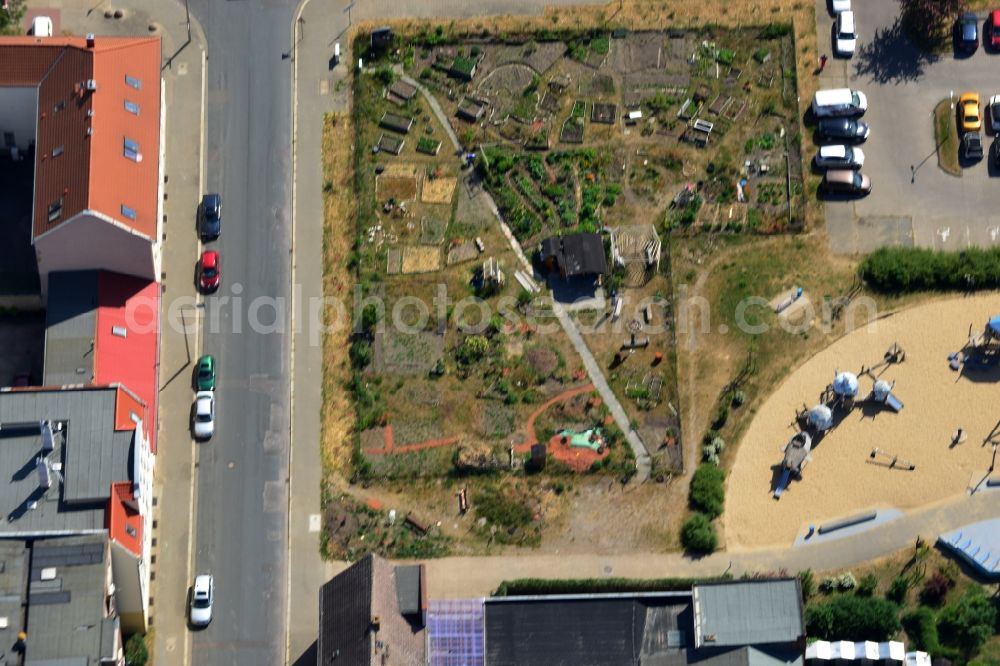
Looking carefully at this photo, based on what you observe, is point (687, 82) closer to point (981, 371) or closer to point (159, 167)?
point (981, 371)

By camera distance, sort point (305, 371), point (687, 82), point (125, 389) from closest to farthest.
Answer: point (125, 389) → point (305, 371) → point (687, 82)

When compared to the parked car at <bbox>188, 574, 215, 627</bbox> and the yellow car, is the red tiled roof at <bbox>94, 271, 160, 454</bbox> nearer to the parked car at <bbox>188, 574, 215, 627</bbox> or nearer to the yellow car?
the parked car at <bbox>188, 574, 215, 627</bbox>

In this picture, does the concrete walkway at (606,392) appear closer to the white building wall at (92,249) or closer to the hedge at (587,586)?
the hedge at (587,586)

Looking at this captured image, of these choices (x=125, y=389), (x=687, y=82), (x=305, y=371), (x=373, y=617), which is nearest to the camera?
(x=373, y=617)

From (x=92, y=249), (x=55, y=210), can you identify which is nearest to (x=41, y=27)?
(x=55, y=210)

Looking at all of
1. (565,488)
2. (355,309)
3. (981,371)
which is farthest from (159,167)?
(981,371)

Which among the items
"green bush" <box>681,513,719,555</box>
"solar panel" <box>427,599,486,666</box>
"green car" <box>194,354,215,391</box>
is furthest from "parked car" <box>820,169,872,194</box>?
"green car" <box>194,354,215,391</box>
